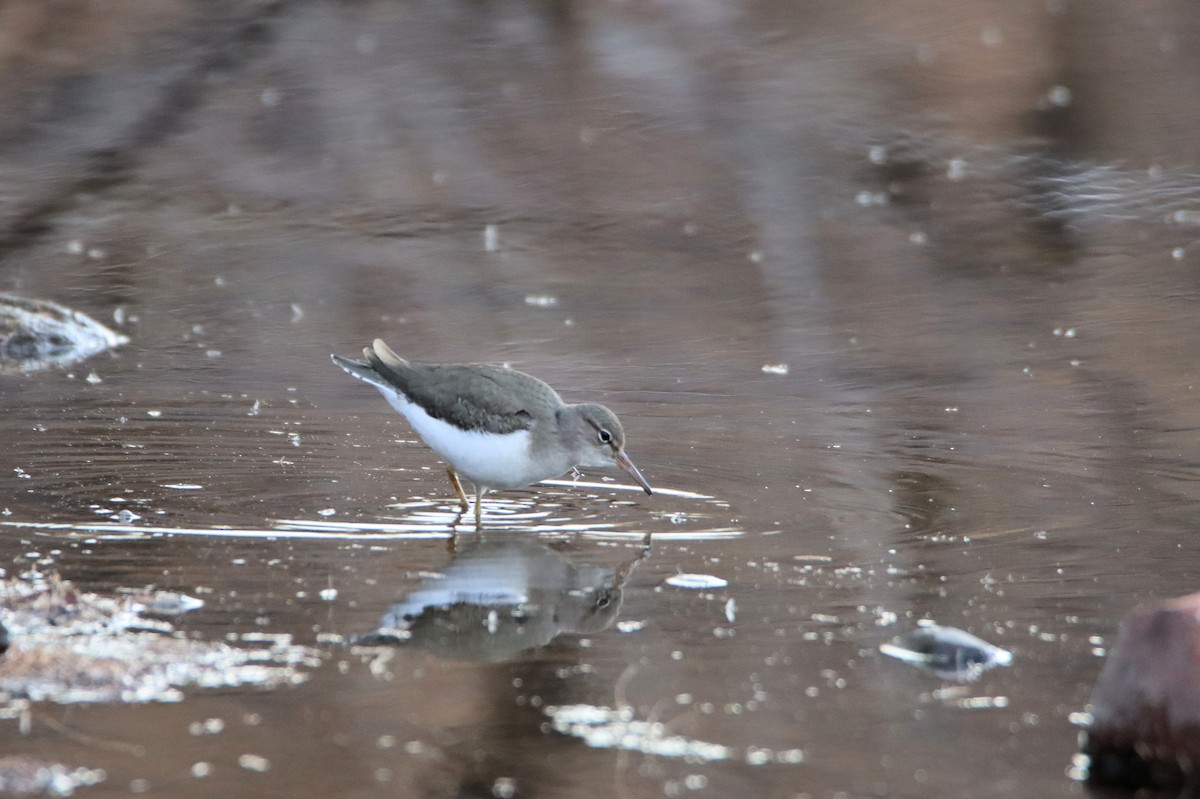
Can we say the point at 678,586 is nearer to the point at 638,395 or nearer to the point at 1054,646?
the point at 1054,646

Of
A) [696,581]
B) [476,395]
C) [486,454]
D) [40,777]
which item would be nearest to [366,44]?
[476,395]

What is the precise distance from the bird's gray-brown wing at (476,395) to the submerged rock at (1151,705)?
126 inches

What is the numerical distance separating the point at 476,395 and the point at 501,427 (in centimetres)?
20

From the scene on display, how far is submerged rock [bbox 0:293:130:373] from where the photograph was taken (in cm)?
1026

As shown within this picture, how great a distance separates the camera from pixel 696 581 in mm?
5766

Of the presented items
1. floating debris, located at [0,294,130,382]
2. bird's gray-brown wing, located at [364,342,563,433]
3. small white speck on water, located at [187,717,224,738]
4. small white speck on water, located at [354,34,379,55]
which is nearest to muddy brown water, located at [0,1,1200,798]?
small white speck on water, located at [187,717,224,738]

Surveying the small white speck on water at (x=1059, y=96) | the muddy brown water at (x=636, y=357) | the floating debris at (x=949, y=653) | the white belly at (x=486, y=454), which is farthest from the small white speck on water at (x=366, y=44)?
the floating debris at (x=949, y=653)

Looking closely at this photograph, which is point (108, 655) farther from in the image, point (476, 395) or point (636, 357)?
point (636, 357)

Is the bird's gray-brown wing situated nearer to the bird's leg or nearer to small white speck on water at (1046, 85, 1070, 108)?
the bird's leg

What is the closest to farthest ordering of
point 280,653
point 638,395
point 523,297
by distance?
point 280,653 < point 638,395 < point 523,297

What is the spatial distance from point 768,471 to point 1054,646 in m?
2.55

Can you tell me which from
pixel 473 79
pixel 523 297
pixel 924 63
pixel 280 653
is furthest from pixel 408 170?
pixel 280 653

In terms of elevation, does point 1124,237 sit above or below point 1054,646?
below

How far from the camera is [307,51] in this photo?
723 inches
